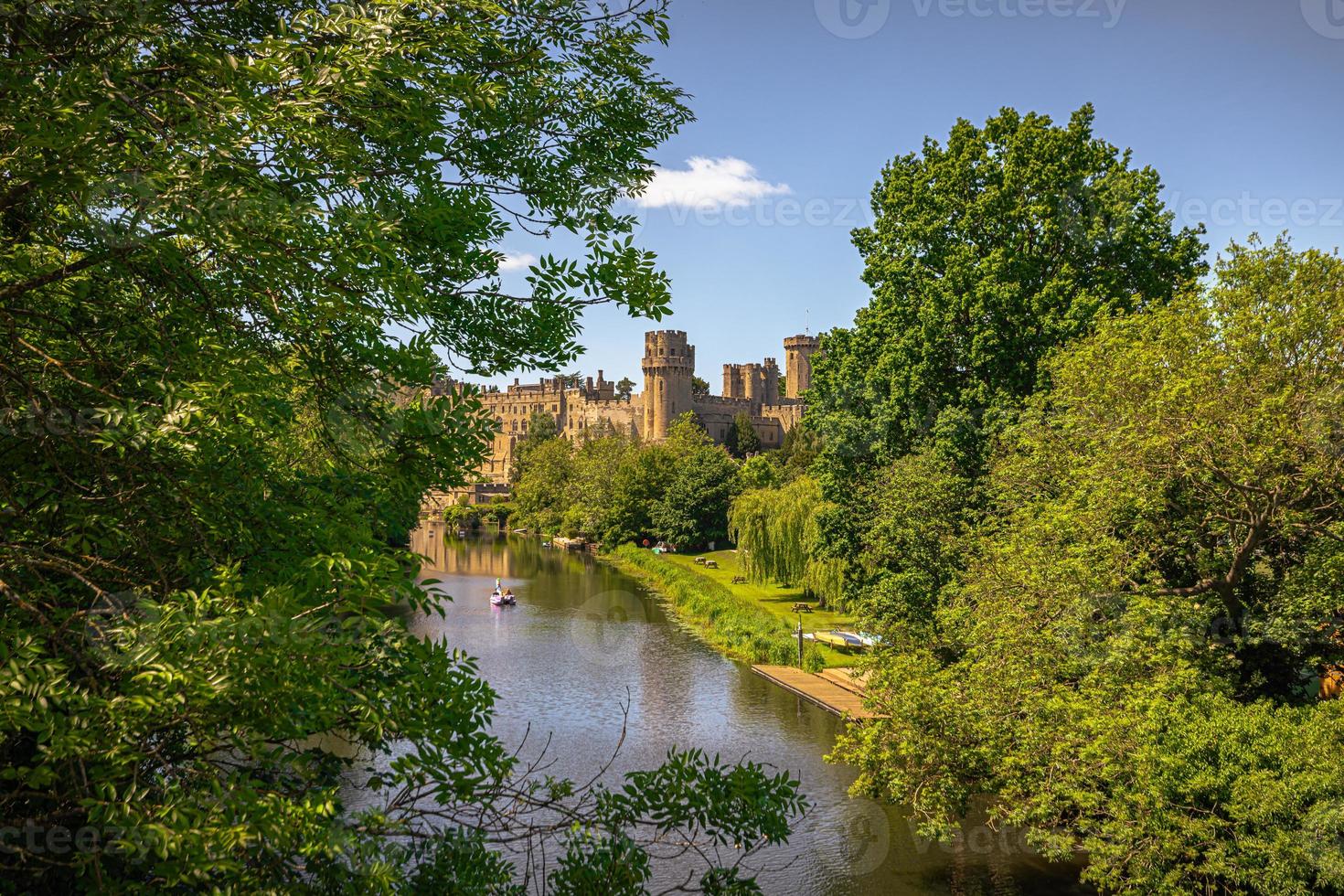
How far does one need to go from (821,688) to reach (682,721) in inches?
220

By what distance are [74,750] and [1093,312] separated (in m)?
23.0

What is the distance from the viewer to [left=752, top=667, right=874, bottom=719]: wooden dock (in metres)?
28.7

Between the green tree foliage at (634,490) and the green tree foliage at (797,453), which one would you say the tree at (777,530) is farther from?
the green tree foliage at (797,453)

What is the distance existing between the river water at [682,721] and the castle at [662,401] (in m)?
60.9

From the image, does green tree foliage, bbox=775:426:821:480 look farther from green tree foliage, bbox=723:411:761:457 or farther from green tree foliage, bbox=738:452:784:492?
green tree foliage, bbox=723:411:761:457

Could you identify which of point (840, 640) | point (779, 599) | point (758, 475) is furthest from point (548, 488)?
point (840, 640)

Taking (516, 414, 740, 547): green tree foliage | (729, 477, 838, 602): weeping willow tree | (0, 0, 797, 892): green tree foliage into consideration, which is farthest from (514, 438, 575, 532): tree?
(0, 0, 797, 892): green tree foliage

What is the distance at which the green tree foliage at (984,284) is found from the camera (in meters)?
24.4

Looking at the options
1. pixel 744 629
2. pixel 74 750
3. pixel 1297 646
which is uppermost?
pixel 74 750

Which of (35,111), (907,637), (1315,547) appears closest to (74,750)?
(35,111)

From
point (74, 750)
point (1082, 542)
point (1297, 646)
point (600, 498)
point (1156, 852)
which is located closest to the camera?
point (74, 750)

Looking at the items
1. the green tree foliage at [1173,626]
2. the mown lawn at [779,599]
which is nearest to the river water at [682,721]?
the green tree foliage at [1173,626]

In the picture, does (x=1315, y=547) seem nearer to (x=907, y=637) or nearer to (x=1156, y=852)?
(x=1156, y=852)

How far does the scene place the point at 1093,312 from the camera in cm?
2302
